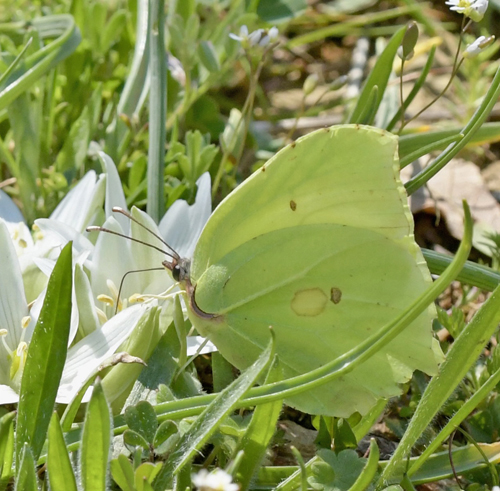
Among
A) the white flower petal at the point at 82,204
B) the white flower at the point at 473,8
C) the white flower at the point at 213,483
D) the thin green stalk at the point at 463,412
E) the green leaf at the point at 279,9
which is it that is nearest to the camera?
the white flower at the point at 213,483

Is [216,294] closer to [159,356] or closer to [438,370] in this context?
[159,356]

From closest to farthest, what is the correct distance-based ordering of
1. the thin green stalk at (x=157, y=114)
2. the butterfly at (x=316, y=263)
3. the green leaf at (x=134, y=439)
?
the green leaf at (x=134, y=439) → the butterfly at (x=316, y=263) → the thin green stalk at (x=157, y=114)

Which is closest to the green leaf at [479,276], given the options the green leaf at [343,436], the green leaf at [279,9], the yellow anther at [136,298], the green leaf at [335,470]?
the green leaf at [343,436]

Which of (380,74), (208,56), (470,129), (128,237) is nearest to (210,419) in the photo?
(128,237)

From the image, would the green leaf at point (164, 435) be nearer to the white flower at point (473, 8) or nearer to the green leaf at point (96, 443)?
the green leaf at point (96, 443)

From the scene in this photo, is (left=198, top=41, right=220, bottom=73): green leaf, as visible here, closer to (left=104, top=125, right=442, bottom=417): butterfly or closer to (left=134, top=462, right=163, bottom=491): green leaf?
(left=104, top=125, right=442, bottom=417): butterfly

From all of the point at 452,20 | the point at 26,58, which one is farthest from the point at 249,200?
the point at 452,20
